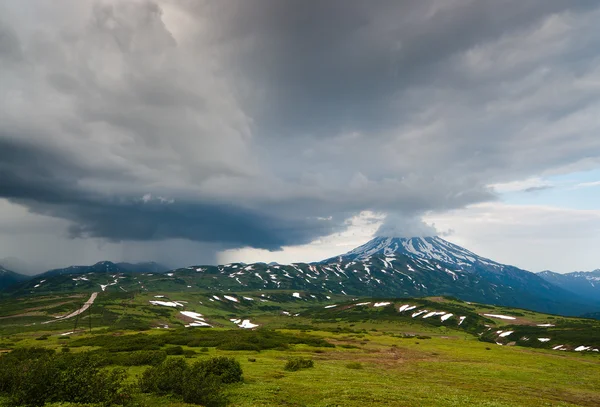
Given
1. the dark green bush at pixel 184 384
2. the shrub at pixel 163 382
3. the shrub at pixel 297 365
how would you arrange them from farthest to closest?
the shrub at pixel 297 365 → the shrub at pixel 163 382 → the dark green bush at pixel 184 384

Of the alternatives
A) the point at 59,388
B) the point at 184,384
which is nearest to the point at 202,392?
the point at 184,384

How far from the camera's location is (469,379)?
4772cm

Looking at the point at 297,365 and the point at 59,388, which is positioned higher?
the point at 59,388

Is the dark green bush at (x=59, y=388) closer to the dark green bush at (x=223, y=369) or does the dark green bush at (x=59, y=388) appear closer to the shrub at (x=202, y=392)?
the shrub at (x=202, y=392)

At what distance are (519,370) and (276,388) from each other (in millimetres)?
46488

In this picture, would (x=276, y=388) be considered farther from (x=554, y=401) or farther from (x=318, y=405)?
(x=554, y=401)

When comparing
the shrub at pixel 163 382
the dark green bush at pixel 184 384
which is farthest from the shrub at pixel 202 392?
the shrub at pixel 163 382

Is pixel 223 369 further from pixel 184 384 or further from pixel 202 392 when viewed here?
pixel 202 392

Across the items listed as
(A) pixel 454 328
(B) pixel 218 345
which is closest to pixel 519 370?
(B) pixel 218 345

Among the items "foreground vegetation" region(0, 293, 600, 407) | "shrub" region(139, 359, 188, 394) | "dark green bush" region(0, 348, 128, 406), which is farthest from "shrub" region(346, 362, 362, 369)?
"dark green bush" region(0, 348, 128, 406)

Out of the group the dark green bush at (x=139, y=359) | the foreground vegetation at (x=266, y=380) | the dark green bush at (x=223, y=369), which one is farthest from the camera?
the dark green bush at (x=139, y=359)

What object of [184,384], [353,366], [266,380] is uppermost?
[184,384]

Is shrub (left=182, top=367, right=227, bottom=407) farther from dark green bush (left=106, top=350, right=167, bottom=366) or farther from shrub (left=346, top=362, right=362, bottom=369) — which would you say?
shrub (left=346, top=362, right=362, bottom=369)

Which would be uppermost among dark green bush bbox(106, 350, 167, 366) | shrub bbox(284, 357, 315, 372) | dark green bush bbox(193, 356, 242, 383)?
dark green bush bbox(193, 356, 242, 383)
